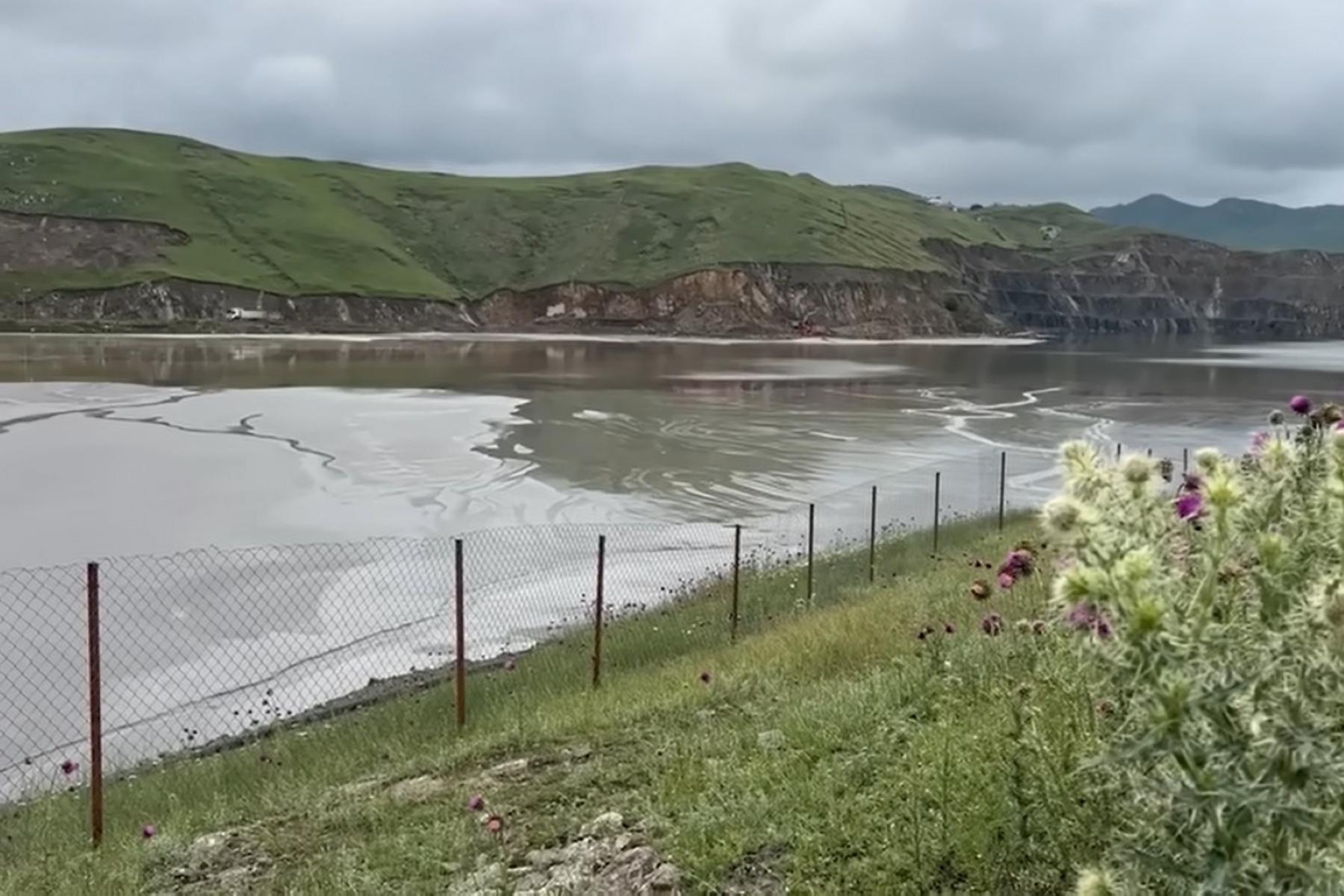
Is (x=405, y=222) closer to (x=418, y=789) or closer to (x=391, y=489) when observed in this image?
(x=391, y=489)

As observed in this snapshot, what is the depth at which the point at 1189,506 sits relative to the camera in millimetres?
2906

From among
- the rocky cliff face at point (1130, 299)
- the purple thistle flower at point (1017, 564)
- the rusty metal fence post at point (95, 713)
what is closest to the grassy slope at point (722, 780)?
the rusty metal fence post at point (95, 713)

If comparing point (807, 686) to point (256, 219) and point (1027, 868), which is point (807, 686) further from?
A: point (256, 219)

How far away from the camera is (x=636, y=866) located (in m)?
4.99

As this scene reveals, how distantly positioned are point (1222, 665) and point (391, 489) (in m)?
23.7

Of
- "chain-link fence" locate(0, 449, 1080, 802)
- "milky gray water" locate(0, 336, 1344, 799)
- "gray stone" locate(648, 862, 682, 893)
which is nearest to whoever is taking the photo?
"gray stone" locate(648, 862, 682, 893)

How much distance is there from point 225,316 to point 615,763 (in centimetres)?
11648

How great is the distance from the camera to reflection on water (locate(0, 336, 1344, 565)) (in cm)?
2225

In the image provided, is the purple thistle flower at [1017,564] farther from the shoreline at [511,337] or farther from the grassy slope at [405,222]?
the grassy slope at [405,222]

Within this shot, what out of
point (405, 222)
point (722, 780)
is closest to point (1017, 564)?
point (722, 780)

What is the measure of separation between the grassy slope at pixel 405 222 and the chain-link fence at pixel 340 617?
107868mm

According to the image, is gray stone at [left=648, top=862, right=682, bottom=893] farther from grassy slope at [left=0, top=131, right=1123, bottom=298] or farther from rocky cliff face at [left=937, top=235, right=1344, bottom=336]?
rocky cliff face at [left=937, top=235, right=1344, bottom=336]

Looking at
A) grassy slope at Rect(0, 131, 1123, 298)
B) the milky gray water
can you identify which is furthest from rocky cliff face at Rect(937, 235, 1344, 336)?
the milky gray water

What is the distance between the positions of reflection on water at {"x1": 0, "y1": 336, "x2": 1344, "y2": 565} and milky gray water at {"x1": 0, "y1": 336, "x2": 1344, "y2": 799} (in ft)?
0.54
